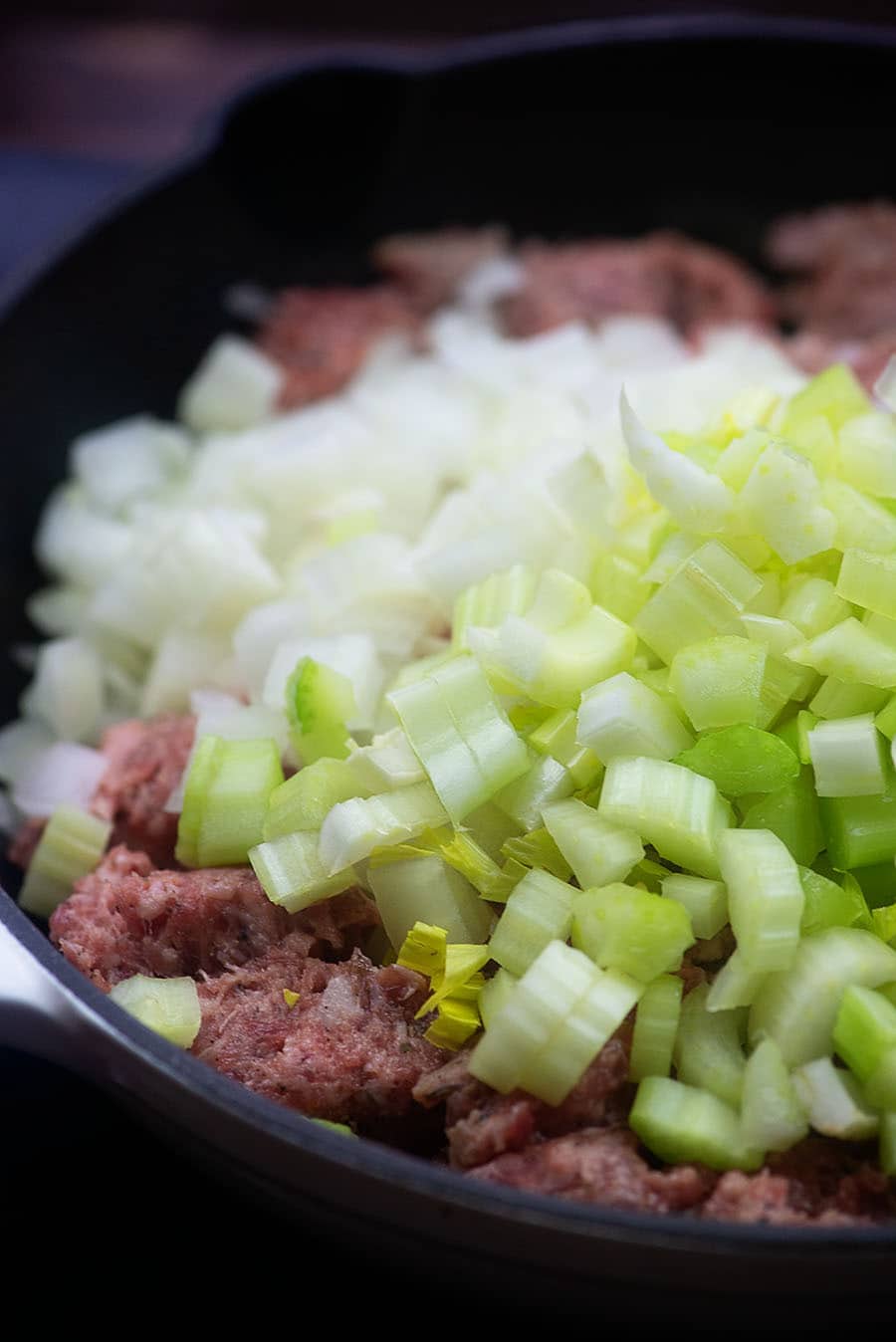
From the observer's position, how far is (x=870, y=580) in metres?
1.33

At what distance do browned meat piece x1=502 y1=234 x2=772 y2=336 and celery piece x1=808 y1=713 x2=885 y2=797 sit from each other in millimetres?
1218

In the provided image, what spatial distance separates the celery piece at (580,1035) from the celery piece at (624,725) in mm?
231

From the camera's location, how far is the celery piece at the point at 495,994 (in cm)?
120

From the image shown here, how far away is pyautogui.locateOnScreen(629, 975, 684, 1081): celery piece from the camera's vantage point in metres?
1.20

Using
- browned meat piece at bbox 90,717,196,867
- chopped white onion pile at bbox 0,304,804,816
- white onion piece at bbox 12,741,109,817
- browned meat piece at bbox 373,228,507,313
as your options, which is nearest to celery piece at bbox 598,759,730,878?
chopped white onion pile at bbox 0,304,804,816

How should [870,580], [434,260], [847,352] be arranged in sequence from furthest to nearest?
[434,260]
[847,352]
[870,580]

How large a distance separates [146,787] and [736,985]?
749 mm

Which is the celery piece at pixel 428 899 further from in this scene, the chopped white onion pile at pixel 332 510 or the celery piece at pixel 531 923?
the chopped white onion pile at pixel 332 510

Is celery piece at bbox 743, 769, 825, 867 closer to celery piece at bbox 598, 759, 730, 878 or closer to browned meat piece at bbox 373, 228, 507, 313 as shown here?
celery piece at bbox 598, 759, 730, 878

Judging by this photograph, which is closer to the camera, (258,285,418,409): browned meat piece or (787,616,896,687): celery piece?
(787,616,896,687): celery piece

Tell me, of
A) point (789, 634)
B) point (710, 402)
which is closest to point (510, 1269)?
point (789, 634)

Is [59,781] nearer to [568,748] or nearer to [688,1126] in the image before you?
[568,748]

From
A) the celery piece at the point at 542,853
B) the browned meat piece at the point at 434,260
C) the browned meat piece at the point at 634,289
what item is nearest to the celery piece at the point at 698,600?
the celery piece at the point at 542,853

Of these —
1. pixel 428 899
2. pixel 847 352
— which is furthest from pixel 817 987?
pixel 847 352
